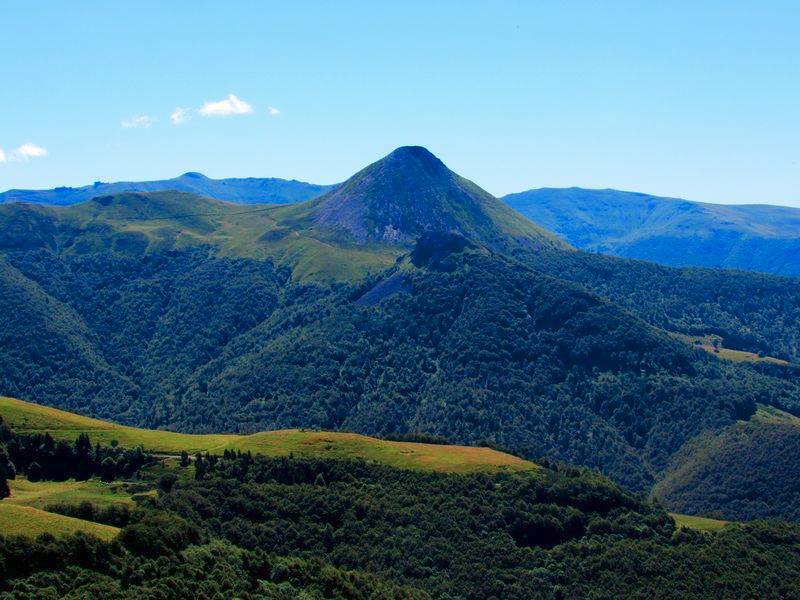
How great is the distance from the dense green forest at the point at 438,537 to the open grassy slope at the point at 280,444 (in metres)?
8.36

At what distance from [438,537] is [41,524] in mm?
72549

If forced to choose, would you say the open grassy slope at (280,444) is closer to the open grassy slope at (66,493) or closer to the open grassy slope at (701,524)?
the open grassy slope at (66,493)

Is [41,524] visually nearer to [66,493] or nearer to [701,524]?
[66,493]

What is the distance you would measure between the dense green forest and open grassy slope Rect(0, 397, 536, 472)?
329 inches

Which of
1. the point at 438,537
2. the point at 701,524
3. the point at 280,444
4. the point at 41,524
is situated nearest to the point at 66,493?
the point at 41,524

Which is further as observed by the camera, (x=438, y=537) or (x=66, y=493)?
(x=438, y=537)

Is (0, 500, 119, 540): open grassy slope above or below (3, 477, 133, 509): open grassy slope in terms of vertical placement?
above

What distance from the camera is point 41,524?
88812 mm

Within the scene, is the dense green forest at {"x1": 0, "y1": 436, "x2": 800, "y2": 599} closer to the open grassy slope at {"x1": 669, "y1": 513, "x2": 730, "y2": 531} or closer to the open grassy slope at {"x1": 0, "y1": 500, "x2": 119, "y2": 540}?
the open grassy slope at {"x1": 0, "y1": 500, "x2": 119, "y2": 540}

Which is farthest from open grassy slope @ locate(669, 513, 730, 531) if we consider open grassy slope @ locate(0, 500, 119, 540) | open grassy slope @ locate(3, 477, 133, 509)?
open grassy slope @ locate(0, 500, 119, 540)

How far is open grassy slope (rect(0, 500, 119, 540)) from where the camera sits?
85.2 meters

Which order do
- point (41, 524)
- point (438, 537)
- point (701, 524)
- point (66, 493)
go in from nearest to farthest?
point (41, 524) → point (66, 493) → point (438, 537) → point (701, 524)

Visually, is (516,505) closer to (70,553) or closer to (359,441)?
(359,441)

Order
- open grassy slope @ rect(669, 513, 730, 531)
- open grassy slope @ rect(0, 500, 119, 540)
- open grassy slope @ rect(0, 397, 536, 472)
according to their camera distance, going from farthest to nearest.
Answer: open grassy slope @ rect(669, 513, 730, 531) < open grassy slope @ rect(0, 397, 536, 472) < open grassy slope @ rect(0, 500, 119, 540)
